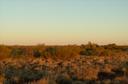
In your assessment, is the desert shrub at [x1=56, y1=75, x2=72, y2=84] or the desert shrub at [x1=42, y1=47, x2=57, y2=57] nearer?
the desert shrub at [x1=56, y1=75, x2=72, y2=84]

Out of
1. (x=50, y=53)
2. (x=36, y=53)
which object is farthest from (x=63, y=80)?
(x=36, y=53)

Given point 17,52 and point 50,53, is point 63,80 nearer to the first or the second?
point 50,53

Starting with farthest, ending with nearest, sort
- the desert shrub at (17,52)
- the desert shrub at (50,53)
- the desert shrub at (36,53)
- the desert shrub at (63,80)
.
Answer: the desert shrub at (36,53), the desert shrub at (17,52), the desert shrub at (50,53), the desert shrub at (63,80)

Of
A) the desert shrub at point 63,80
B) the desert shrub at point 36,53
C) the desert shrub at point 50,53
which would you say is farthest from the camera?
the desert shrub at point 36,53

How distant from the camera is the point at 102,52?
6600 cm

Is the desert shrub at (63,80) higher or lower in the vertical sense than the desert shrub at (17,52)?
lower

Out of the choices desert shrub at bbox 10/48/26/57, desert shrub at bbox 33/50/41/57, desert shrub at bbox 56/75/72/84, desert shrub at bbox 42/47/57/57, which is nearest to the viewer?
desert shrub at bbox 56/75/72/84

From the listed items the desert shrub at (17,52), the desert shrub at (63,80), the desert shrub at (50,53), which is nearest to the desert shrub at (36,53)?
the desert shrub at (50,53)

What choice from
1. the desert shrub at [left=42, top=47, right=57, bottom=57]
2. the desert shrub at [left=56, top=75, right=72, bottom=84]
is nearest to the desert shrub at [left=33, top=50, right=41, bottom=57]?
the desert shrub at [left=42, top=47, right=57, bottom=57]

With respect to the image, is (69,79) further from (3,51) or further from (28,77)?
(3,51)

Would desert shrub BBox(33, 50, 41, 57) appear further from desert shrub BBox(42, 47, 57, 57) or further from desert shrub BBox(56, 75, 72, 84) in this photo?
desert shrub BBox(56, 75, 72, 84)

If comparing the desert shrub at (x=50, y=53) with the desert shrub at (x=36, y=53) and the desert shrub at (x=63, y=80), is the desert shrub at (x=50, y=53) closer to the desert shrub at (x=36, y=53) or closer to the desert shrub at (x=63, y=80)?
the desert shrub at (x=36, y=53)

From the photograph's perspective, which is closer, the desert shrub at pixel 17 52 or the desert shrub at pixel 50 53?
the desert shrub at pixel 50 53

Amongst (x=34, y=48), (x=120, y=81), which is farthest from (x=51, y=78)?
(x=34, y=48)
